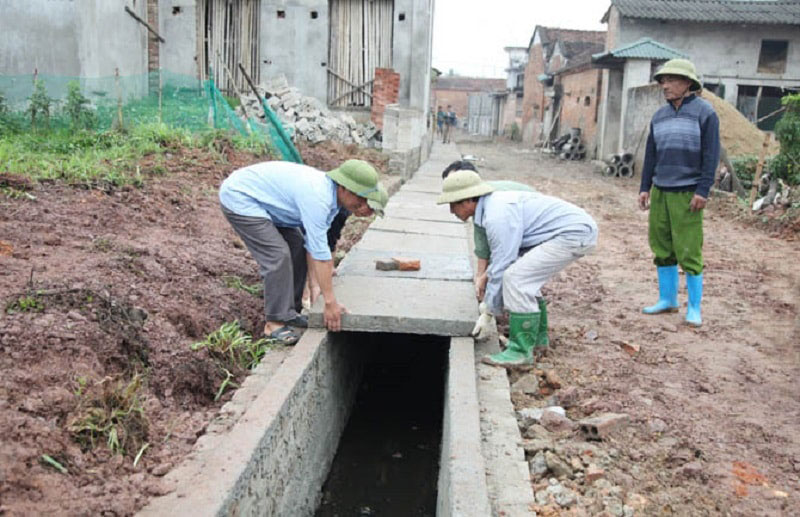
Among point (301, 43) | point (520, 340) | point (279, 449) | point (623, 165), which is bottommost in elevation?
point (279, 449)

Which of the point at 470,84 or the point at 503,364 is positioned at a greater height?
the point at 470,84

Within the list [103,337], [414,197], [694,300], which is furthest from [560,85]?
[103,337]

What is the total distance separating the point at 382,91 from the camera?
1508 cm

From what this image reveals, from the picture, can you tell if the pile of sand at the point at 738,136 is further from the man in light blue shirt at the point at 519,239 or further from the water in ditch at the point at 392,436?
the man in light blue shirt at the point at 519,239

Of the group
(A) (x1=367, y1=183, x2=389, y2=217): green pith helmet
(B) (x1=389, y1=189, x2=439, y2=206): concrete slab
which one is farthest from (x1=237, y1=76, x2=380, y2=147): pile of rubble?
(A) (x1=367, y1=183, x2=389, y2=217): green pith helmet

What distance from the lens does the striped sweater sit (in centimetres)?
497

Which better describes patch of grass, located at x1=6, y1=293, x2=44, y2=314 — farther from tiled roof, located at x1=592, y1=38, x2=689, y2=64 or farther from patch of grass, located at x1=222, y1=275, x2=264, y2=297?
tiled roof, located at x1=592, y1=38, x2=689, y2=64

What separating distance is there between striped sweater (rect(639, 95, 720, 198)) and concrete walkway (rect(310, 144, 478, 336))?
5.62 feet

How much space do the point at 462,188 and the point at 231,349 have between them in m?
1.65

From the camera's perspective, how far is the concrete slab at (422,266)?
18.4 feet

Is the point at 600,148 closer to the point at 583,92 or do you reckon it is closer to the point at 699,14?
the point at 583,92

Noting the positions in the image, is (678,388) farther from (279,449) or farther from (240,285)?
(240,285)

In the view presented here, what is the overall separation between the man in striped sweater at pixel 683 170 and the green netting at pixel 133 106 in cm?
601

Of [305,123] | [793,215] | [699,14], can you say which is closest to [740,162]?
[793,215]
